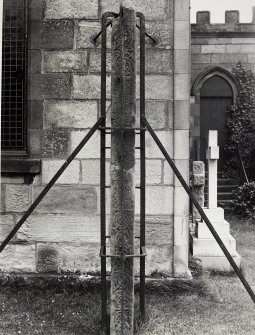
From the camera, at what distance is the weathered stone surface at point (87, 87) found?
4539mm

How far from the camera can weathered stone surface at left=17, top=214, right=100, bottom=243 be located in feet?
15.0

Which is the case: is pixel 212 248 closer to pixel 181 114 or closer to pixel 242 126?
pixel 181 114

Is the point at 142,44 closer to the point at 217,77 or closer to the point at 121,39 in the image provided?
the point at 121,39

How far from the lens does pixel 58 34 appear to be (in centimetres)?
455

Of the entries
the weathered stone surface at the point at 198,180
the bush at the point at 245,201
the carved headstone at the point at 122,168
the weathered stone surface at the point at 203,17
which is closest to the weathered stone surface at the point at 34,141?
the carved headstone at the point at 122,168

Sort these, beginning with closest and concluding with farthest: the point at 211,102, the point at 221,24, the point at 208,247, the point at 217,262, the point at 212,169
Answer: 1. the point at 217,262
2. the point at 208,247
3. the point at 212,169
4. the point at 221,24
5. the point at 211,102

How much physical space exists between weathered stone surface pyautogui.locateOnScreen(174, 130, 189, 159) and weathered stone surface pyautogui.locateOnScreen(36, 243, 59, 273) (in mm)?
1665

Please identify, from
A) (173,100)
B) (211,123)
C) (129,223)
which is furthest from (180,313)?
(211,123)

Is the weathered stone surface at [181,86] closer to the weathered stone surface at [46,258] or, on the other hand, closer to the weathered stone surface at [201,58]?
the weathered stone surface at [46,258]

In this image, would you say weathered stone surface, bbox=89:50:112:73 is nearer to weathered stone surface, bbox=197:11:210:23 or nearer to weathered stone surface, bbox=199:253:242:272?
weathered stone surface, bbox=199:253:242:272

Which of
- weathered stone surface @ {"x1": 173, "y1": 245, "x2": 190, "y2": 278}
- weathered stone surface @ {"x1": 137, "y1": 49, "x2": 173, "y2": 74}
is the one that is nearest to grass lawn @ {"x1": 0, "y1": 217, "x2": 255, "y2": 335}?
weathered stone surface @ {"x1": 173, "y1": 245, "x2": 190, "y2": 278}

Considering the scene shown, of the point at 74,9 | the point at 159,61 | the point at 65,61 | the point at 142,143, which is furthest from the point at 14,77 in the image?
the point at 142,143

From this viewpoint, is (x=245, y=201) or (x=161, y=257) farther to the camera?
(x=245, y=201)

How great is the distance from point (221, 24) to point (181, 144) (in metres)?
9.98
